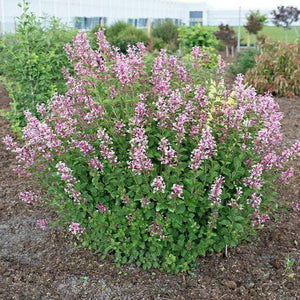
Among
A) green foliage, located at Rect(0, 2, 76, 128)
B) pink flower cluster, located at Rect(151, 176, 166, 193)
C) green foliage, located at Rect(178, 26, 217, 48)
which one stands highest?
green foliage, located at Rect(178, 26, 217, 48)

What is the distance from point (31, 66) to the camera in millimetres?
6566

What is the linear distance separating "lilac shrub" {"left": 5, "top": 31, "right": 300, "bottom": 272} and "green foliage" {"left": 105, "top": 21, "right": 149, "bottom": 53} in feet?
34.5

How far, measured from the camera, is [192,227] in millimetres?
3145

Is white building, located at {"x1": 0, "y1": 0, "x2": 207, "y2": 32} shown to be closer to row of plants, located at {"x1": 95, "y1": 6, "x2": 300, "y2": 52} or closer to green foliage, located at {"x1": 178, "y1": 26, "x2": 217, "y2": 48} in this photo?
row of plants, located at {"x1": 95, "y1": 6, "x2": 300, "y2": 52}

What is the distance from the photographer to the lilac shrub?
117 inches

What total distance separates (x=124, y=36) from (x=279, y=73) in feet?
22.6

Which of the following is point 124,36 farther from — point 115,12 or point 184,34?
point 115,12

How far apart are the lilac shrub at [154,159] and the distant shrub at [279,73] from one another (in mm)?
6607

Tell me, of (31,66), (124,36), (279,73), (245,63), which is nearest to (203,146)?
(31,66)

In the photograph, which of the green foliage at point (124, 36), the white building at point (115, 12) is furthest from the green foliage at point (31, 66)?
the green foliage at point (124, 36)

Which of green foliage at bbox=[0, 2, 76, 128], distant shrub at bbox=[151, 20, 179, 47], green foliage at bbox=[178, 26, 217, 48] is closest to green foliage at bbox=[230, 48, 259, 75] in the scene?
green foliage at bbox=[178, 26, 217, 48]

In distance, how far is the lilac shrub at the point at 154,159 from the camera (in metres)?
2.97

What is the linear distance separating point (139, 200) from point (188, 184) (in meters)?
0.42

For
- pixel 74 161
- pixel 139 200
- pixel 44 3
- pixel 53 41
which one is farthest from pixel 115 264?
pixel 44 3
